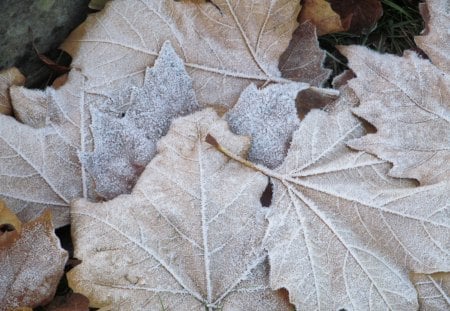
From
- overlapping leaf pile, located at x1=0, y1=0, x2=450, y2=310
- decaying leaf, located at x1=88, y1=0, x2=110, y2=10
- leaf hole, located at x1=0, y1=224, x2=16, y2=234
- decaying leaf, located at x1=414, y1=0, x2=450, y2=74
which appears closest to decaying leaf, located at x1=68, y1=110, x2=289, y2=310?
overlapping leaf pile, located at x1=0, y1=0, x2=450, y2=310

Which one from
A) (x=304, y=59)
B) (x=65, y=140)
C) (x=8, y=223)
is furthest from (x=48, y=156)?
(x=304, y=59)

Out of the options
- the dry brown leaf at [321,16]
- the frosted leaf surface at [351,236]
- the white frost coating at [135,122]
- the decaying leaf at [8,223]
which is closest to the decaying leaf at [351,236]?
the frosted leaf surface at [351,236]

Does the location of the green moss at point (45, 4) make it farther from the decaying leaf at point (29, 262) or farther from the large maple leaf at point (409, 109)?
the large maple leaf at point (409, 109)

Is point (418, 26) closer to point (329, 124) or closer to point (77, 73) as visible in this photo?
point (329, 124)

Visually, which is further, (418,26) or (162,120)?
(418,26)

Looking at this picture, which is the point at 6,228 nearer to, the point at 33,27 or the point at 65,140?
the point at 65,140

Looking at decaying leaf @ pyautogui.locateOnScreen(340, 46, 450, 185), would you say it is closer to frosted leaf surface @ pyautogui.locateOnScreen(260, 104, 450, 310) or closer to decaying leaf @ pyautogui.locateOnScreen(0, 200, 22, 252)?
frosted leaf surface @ pyautogui.locateOnScreen(260, 104, 450, 310)

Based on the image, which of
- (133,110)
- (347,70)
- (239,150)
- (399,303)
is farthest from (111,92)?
(399,303)
